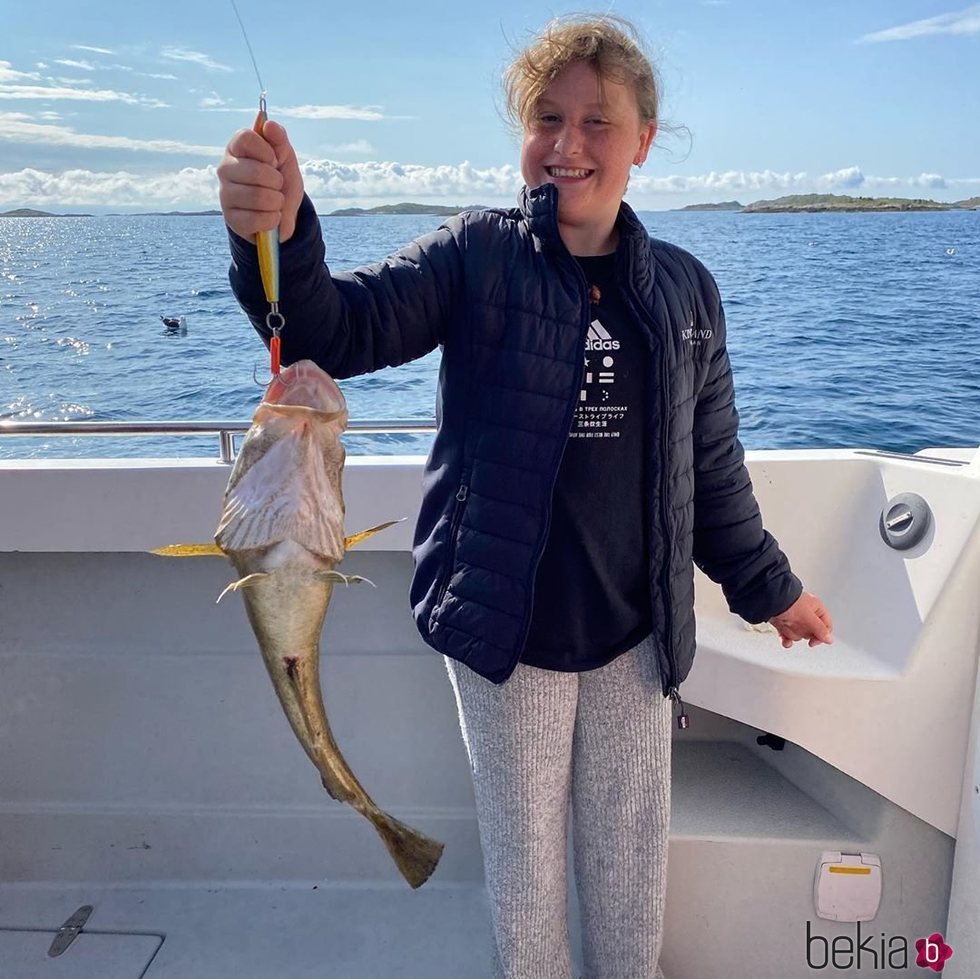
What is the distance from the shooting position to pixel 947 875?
2.40m

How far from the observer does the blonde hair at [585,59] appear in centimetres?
174

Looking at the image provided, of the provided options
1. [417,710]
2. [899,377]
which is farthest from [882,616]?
A: [899,377]

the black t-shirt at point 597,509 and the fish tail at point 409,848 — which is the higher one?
the black t-shirt at point 597,509

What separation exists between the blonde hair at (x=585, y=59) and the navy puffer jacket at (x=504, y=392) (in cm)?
22

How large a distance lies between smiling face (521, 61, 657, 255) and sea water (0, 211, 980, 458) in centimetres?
76

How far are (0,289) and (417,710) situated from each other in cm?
2163

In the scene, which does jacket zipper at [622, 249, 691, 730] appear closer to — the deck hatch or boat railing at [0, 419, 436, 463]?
boat railing at [0, 419, 436, 463]

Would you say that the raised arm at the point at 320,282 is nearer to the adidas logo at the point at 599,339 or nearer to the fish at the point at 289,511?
the fish at the point at 289,511

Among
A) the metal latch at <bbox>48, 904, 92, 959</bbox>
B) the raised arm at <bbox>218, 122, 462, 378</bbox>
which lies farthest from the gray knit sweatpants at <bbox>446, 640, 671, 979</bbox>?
the metal latch at <bbox>48, 904, 92, 959</bbox>

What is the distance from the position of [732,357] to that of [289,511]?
9.44 metres

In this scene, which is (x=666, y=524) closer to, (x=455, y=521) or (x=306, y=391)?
(x=455, y=521)

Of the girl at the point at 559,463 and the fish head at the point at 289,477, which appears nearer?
the fish head at the point at 289,477

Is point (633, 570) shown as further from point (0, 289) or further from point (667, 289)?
point (0, 289)

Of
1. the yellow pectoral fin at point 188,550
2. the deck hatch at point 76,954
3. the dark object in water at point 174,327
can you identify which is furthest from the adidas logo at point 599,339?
the dark object in water at point 174,327
